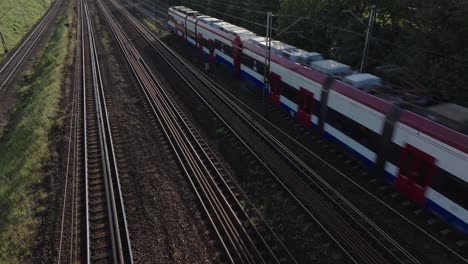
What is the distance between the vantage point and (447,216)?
45.0 ft

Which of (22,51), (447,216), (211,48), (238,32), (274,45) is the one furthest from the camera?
(22,51)

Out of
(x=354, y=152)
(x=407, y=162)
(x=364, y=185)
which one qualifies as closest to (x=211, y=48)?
(x=354, y=152)

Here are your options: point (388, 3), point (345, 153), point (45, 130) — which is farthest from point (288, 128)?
point (45, 130)

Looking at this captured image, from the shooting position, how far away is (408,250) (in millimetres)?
13547

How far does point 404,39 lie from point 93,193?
2208cm

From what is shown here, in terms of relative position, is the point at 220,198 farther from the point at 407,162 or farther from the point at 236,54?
the point at 236,54

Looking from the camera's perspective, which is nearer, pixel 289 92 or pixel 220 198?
pixel 220 198

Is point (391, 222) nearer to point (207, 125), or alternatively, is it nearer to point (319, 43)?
point (207, 125)

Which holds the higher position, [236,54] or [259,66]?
[259,66]

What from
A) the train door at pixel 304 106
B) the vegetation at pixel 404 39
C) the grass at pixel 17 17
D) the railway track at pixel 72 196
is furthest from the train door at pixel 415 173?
the grass at pixel 17 17

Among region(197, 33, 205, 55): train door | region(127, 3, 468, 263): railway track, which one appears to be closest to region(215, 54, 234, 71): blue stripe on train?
region(197, 33, 205, 55): train door

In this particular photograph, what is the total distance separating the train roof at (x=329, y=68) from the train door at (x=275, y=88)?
2996 millimetres

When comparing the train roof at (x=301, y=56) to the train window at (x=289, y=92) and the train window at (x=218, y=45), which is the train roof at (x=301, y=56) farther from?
the train window at (x=218, y=45)

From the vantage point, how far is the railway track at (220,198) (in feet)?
45.0
